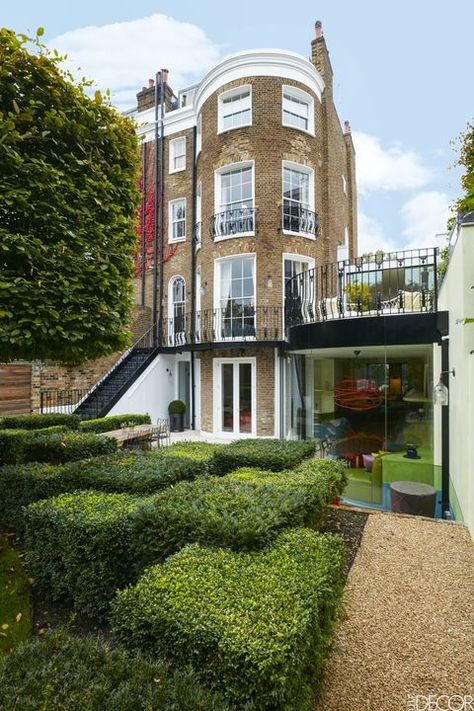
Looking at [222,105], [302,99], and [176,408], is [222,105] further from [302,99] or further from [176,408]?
[176,408]

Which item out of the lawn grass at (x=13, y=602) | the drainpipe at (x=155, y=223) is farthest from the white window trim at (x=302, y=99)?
the lawn grass at (x=13, y=602)

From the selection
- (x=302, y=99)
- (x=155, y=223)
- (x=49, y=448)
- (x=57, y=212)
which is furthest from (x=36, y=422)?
(x=302, y=99)

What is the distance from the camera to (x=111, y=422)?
36.8ft

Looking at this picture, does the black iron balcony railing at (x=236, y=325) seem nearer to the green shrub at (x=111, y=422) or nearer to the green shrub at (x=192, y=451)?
the green shrub at (x=111, y=422)

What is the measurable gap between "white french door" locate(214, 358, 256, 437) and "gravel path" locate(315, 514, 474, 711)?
8.13 meters

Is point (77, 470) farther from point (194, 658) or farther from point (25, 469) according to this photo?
point (194, 658)

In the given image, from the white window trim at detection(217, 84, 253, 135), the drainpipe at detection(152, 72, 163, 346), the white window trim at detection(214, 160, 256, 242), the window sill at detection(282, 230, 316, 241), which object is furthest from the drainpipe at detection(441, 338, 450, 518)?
the drainpipe at detection(152, 72, 163, 346)

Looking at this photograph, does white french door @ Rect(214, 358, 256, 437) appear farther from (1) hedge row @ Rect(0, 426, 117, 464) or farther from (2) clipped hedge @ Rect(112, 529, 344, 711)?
(2) clipped hedge @ Rect(112, 529, 344, 711)

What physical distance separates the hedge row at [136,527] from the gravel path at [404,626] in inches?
32.6

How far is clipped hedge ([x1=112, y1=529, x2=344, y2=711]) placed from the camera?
5.48 ft

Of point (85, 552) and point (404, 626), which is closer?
point (404, 626)

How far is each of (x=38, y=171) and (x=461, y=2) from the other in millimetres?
6562

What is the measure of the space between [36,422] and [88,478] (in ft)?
19.7

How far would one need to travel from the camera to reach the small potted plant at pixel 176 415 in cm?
1451
